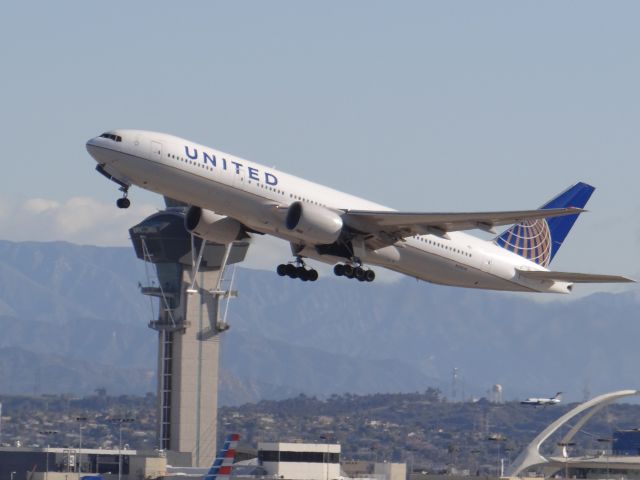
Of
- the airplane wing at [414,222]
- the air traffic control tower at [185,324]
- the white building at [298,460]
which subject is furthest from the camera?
the air traffic control tower at [185,324]

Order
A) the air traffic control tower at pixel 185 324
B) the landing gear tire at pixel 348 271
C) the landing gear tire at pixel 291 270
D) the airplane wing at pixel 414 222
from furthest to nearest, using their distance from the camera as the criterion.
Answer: the air traffic control tower at pixel 185 324, the landing gear tire at pixel 291 270, the landing gear tire at pixel 348 271, the airplane wing at pixel 414 222

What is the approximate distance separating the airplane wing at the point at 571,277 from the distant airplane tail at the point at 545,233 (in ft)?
14.8

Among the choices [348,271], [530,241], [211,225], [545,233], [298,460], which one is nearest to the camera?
[211,225]

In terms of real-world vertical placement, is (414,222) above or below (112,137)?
below

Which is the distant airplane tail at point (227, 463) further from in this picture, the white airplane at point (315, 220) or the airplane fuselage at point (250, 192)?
the airplane fuselage at point (250, 192)

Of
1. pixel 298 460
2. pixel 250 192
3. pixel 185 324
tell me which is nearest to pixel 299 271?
pixel 250 192

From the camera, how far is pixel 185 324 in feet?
458

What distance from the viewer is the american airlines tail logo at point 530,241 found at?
266ft

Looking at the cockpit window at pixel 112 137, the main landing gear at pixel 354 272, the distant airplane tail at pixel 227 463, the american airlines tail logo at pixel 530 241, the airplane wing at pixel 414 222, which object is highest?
the cockpit window at pixel 112 137

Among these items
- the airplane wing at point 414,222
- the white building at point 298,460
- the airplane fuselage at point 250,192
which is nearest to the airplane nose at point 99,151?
the airplane fuselage at point 250,192

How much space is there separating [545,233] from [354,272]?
1720 centimetres

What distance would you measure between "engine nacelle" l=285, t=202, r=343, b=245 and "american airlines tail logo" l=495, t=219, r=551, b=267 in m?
16.0

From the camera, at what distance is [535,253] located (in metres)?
81.9

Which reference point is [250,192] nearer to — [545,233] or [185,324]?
[545,233]
